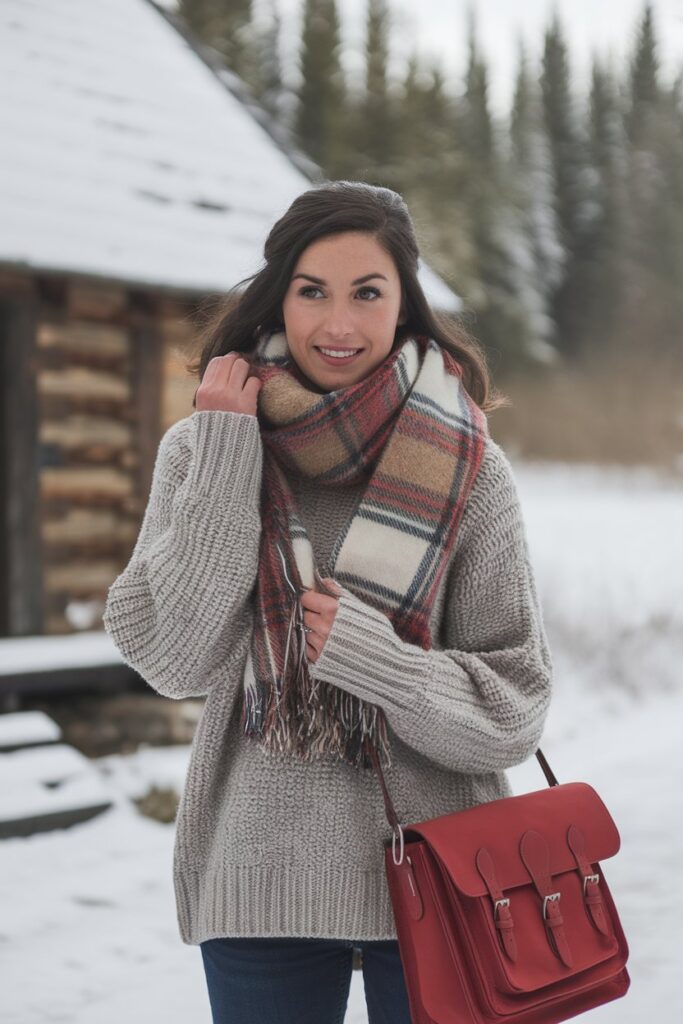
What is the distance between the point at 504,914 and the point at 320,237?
1147 millimetres

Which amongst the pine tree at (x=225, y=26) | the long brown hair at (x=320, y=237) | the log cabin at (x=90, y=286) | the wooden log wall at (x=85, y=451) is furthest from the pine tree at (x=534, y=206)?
the long brown hair at (x=320, y=237)

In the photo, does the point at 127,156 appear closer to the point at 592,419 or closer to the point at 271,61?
the point at 271,61

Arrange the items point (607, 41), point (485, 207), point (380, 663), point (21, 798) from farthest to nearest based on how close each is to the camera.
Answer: point (607, 41) → point (485, 207) → point (21, 798) → point (380, 663)

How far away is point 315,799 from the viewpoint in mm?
1791

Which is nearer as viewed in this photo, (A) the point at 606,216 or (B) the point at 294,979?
(B) the point at 294,979

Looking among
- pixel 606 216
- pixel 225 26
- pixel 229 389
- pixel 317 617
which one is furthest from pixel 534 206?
pixel 317 617

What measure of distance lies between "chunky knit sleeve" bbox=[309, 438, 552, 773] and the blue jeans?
1.20 feet

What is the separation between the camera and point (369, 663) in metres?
1.68

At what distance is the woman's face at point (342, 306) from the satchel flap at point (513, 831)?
→ 762mm

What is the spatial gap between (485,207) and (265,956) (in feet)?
94.3

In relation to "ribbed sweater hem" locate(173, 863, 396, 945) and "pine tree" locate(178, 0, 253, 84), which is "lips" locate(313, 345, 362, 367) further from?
"pine tree" locate(178, 0, 253, 84)

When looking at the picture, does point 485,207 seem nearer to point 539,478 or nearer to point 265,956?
point 539,478

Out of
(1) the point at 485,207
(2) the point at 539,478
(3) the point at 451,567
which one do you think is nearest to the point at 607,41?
(1) the point at 485,207

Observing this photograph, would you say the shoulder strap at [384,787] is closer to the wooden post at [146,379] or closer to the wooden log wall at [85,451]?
the wooden log wall at [85,451]
